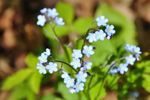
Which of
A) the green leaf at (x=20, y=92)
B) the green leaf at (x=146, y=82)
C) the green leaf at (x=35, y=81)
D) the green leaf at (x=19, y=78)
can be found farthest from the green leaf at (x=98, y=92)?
the green leaf at (x=20, y=92)

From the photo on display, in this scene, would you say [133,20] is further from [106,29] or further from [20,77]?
[106,29]

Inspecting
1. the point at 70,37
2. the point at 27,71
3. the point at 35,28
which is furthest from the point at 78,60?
the point at 35,28

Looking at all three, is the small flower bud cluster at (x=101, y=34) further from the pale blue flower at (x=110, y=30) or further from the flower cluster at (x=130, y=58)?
the flower cluster at (x=130, y=58)

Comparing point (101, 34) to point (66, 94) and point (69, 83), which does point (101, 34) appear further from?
point (66, 94)

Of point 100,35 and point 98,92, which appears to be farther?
point 98,92

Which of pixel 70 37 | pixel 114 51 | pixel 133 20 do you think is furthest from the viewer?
pixel 133 20

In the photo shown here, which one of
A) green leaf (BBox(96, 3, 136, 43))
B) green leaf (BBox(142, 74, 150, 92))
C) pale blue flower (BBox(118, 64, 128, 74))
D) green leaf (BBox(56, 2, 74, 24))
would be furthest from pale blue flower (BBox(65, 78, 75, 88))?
green leaf (BBox(96, 3, 136, 43))

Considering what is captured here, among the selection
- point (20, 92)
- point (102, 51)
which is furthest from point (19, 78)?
point (102, 51)

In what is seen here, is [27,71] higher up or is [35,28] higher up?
[35,28]
